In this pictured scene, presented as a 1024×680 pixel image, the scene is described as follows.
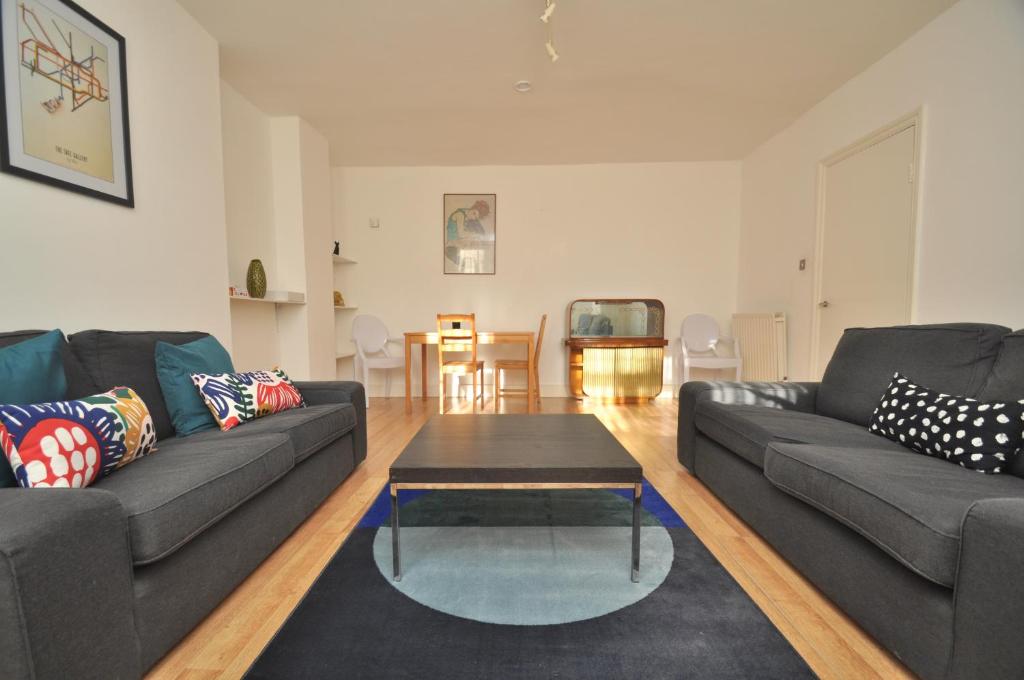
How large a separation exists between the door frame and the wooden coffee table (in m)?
2.13

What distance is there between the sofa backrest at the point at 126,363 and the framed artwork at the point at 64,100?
2.03ft

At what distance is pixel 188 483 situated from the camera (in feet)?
3.42

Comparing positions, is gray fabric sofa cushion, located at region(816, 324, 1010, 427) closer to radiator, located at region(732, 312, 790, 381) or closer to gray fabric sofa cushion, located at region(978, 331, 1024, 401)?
gray fabric sofa cushion, located at region(978, 331, 1024, 401)

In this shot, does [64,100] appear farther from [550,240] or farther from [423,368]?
[550,240]

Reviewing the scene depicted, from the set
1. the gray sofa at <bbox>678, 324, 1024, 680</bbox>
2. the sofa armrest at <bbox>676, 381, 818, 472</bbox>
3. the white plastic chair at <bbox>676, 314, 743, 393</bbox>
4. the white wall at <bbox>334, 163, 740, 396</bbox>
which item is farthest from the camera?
the white wall at <bbox>334, 163, 740, 396</bbox>

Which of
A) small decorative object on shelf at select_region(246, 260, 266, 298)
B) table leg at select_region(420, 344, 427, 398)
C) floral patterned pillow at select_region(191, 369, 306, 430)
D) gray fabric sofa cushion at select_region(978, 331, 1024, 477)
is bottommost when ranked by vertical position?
table leg at select_region(420, 344, 427, 398)

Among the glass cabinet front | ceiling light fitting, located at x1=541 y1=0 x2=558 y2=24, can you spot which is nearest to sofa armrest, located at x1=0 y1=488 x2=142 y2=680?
ceiling light fitting, located at x1=541 y1=0 x2=558 y2=24

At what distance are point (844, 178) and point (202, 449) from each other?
3.89 m

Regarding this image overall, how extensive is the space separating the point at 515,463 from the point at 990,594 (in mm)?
996

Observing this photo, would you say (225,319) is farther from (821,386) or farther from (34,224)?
(821,386)

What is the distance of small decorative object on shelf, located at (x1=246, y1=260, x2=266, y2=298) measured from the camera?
282 centimetres

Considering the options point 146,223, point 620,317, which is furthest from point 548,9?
point 620,317

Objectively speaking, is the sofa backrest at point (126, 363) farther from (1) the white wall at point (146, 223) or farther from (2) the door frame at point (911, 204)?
(2) the door frame at point (911, 204)

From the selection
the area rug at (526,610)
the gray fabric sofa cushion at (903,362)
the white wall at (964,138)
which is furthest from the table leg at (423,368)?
the white wall at (964,138)
